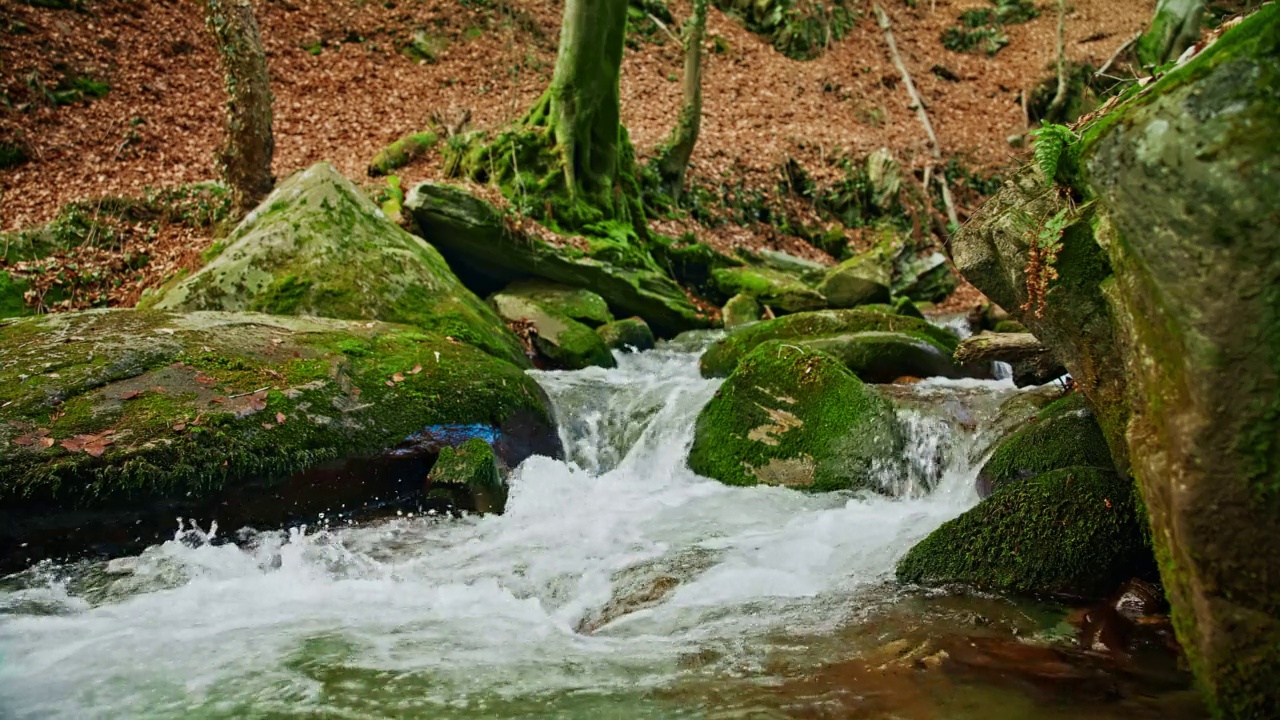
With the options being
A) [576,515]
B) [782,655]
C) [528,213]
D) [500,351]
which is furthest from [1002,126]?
[782,655]

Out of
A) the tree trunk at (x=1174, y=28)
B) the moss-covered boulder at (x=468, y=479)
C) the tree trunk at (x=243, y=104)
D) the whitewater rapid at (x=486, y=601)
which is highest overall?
the tree trunk at (x=1174, y=28)

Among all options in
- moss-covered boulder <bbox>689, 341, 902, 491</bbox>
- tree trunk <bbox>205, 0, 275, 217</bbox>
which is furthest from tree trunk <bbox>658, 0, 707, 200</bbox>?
moss-covered boulder <bbox>689, 341, 902, 491</bbox>

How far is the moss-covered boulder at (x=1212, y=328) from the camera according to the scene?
6.24 feet

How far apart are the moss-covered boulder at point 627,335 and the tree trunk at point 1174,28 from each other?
1318 centimetres

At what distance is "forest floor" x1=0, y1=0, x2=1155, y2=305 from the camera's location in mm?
12109

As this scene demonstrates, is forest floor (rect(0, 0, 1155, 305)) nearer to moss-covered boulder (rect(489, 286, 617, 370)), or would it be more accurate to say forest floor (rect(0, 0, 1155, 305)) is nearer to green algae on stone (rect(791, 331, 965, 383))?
moss-covered boulder (rect(489, 286, 617, 370))

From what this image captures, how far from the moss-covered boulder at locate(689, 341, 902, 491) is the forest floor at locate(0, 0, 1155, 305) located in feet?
21.2

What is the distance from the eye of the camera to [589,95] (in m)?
12.4

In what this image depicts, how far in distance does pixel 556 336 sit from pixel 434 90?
31.7 ft

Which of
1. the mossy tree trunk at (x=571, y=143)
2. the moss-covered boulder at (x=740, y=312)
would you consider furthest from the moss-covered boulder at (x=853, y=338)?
the mossy tree trunk at (x=571, y=143)

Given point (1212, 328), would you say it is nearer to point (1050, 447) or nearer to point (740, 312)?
point (1050, 447)

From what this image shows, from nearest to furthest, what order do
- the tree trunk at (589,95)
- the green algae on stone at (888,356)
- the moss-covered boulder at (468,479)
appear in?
1. the moss-covered boulder at (468,479)
2. the green algae on stone at (888,356)
3. the tree trunk at (589,95)

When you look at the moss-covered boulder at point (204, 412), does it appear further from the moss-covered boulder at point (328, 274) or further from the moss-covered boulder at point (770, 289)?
the moss-covered boulder at point (770, 289)

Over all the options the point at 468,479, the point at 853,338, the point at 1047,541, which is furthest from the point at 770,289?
the point at 1047,541
